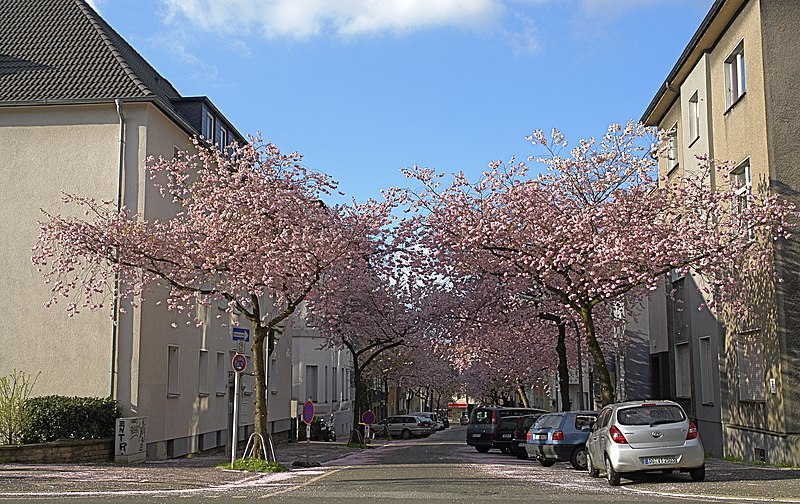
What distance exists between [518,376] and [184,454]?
70.4 feet

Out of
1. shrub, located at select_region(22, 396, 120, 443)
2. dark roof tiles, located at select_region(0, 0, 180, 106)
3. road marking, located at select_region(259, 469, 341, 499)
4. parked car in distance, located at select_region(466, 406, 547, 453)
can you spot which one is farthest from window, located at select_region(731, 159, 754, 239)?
shrub, located at select_region(22, 396, 120, 443)

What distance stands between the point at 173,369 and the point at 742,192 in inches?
634

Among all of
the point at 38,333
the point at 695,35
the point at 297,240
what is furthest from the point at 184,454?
the point at 695,35

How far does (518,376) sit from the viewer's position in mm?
46531

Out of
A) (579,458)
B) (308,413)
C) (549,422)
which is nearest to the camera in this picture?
(579,458)

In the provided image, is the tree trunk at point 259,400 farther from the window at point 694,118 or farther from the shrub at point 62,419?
the window at point 694,118

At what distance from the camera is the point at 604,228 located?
22.8 m

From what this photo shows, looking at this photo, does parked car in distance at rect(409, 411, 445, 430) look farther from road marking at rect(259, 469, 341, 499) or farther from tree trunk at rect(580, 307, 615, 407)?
road marking at rect(259, 469, 341, 499)

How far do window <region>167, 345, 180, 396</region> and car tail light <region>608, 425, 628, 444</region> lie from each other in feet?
Result: 47.7

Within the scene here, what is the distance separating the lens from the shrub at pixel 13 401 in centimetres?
2320

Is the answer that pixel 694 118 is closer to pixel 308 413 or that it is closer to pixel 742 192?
pixel 742 192

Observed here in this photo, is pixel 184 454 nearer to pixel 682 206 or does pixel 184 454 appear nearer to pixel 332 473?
pixel 332 473

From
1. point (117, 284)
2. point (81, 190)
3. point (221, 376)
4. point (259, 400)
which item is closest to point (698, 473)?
point (259, 400)

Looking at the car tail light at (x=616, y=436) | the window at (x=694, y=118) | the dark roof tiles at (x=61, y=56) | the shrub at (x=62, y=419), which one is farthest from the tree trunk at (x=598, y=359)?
the dark roof tiles at (x=61, y=56)
